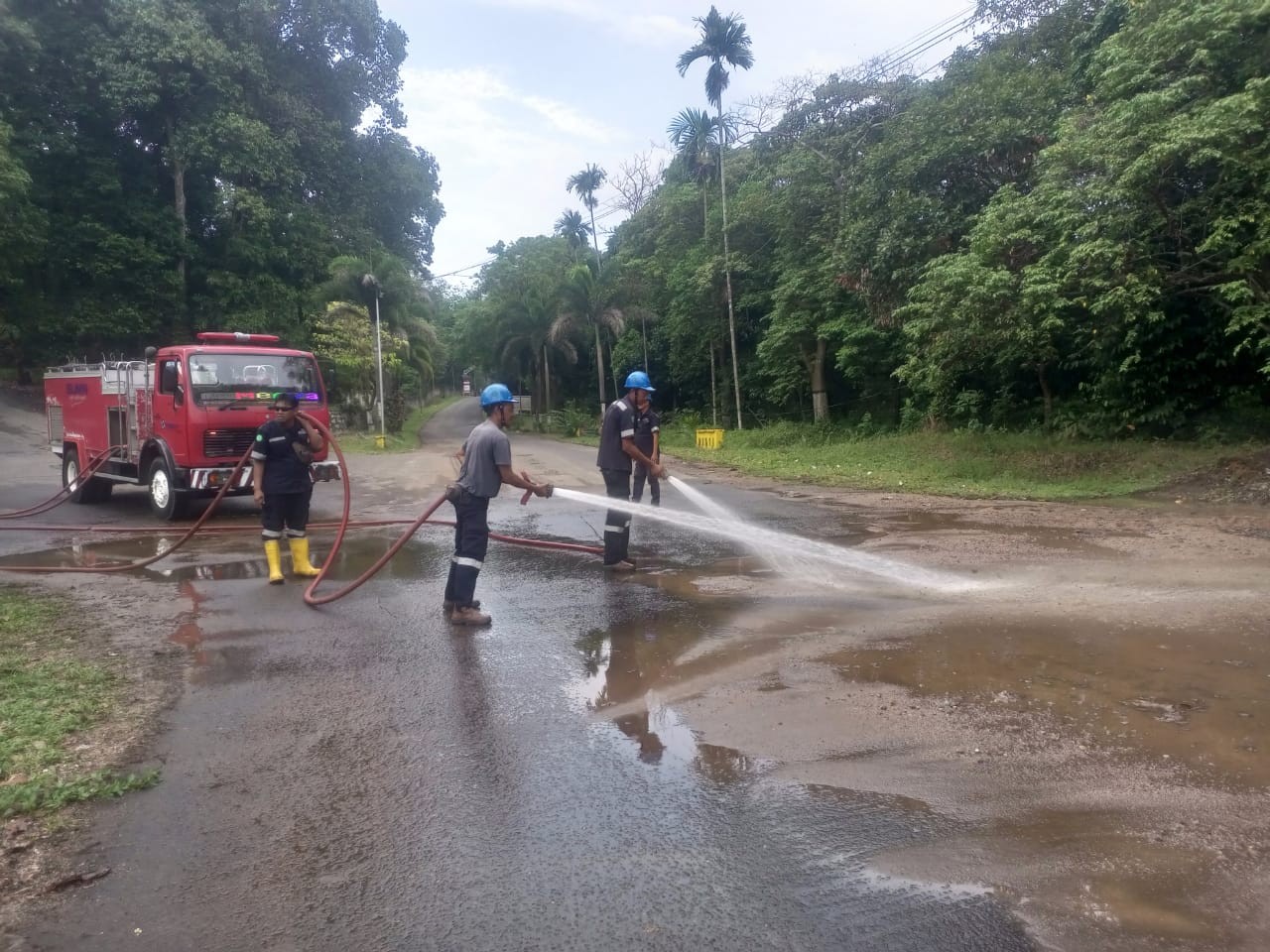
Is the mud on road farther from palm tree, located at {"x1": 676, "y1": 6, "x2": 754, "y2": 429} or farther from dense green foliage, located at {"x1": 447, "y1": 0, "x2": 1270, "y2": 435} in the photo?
palm tree, located at {"x1": 676, "y1": 6, "x2": 754, "y2": 429}

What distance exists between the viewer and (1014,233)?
15.4 m

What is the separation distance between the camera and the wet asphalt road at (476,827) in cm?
307

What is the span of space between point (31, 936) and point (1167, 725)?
4.82 meters

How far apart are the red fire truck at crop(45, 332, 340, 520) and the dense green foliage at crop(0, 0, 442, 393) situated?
58.9ft

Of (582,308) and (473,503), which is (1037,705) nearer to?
(473,503)

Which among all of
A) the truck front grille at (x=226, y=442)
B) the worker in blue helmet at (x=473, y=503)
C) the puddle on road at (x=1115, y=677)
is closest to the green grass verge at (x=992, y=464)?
the puddle on road at (x=1115, y=677)

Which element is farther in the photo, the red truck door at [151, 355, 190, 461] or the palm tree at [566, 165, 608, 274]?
the palm tree at [566, 165, 608, 274]

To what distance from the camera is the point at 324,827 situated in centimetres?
382

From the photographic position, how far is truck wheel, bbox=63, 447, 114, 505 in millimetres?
14562

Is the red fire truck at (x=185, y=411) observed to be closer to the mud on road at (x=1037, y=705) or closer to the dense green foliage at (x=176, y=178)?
the mud on road at (x=1037, y=705)

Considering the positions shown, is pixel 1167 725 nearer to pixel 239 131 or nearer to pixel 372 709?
pixel 372 709

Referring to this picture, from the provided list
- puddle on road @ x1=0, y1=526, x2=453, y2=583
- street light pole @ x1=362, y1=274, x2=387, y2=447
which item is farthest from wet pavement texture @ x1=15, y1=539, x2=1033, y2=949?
street light pole @ x1=362, y1=274, x2=387, y2=447

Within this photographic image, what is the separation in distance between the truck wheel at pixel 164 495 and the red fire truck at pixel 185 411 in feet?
0.05

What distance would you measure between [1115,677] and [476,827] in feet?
12.1
